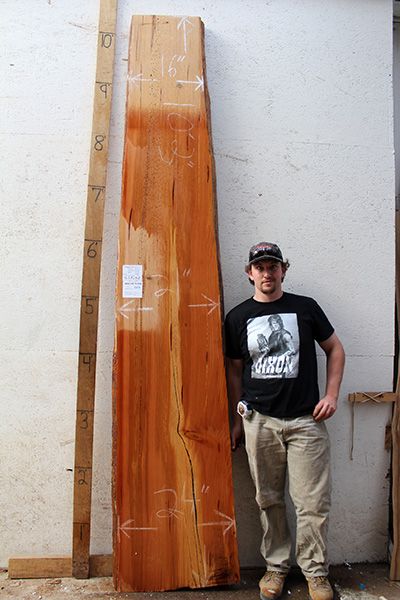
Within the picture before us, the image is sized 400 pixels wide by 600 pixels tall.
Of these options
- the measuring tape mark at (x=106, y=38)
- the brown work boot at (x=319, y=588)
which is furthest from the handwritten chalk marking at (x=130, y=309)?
the brown work boot at (x=319, y=588)

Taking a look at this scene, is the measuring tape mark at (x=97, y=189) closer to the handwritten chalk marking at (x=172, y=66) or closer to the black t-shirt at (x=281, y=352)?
the handwritten chalk marking at (x=172, y=66)

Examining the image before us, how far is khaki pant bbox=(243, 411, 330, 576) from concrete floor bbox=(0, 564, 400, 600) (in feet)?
0.49

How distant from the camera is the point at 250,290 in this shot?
288cm

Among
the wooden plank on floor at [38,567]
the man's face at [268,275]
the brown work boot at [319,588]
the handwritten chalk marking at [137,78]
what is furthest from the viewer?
the handwritten chalk marking at [137,78]

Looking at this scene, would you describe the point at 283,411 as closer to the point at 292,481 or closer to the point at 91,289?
the point at 292,481

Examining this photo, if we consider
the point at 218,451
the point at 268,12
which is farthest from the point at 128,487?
the point at 268,12

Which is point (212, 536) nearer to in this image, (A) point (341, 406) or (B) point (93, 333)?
(A) point (341, 406)

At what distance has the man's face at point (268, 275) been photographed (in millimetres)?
2551

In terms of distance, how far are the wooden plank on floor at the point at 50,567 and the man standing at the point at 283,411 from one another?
83 cm

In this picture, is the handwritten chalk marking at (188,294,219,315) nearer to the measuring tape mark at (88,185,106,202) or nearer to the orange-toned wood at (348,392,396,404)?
the measuring tape mark at (88,185,106,202)

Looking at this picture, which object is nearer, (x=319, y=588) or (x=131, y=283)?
(x=319, y=588)

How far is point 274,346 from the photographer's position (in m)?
2.54

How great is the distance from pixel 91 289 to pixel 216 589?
1665mm

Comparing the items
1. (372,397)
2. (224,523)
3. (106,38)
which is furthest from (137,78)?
(224,523)
